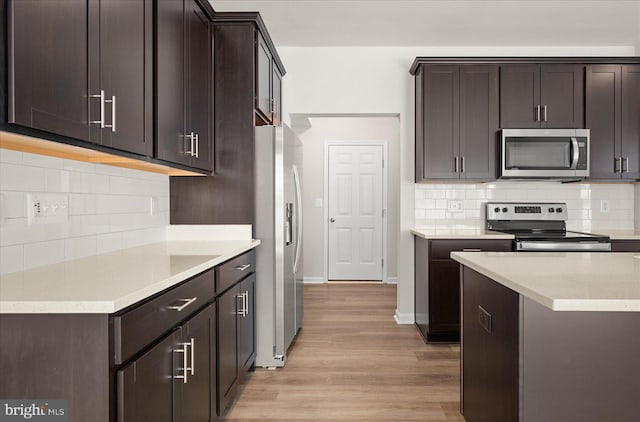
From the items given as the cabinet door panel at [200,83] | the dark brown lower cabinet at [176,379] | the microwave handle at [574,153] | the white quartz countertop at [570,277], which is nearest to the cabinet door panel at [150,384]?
the dark brown lower cabinet at [176,379]

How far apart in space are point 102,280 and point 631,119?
14.4ft

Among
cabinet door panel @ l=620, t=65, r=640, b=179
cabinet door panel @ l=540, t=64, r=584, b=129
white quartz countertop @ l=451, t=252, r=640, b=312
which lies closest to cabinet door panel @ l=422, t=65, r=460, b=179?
cabinet door panel @ l=540, t=64, r=584, b=129

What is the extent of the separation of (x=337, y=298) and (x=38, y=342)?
4.32 meters

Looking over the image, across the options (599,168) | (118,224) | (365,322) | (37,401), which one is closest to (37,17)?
(37,401)

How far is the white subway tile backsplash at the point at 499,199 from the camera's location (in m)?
4.29

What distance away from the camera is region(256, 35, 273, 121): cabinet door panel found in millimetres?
3107

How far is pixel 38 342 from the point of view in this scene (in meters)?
1.21

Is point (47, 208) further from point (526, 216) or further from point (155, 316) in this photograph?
point (526, 216)

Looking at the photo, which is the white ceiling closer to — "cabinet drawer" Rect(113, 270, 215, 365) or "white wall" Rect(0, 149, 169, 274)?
"white wall" Rect(0, 149, 169, 274)

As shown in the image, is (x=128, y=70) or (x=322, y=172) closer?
(x=128, y=70)

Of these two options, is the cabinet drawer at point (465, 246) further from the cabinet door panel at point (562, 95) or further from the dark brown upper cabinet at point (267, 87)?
the dark brown upper cabinet at point (267, 87)

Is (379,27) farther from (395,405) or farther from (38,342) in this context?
(38,342)

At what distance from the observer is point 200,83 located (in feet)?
9.06

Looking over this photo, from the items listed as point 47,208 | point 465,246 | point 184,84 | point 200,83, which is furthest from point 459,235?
point 47,208
